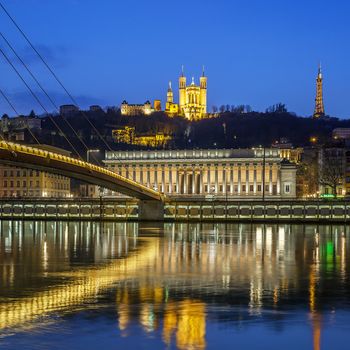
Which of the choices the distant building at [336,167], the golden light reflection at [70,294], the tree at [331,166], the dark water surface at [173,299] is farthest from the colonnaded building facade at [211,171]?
the golden light reflection at [70,294]

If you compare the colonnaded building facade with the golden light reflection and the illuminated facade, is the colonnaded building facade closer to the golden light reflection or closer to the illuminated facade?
the illuminated facade

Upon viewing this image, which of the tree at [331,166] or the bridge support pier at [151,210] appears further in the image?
the tree at [331,166]

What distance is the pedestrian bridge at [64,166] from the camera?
50156 millimetres

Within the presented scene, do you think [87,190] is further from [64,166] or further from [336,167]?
[64,166]

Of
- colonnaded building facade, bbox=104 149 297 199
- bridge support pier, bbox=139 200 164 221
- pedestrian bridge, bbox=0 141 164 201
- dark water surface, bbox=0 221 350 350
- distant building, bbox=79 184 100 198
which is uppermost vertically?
colonnaded building facade, bbox=104 149 297 199

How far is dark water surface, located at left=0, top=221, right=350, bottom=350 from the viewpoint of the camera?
15898 millimetres

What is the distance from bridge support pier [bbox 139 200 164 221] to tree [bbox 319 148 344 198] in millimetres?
69366

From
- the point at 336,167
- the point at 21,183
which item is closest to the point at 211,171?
the point at 336,167

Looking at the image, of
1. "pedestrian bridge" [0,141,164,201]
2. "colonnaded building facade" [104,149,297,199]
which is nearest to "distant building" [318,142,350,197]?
"colonnaded building facade" [104,149,297,199]

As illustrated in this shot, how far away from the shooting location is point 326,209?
8519 cm

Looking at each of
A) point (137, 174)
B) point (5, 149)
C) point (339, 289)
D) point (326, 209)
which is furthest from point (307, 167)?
point (339, 289)

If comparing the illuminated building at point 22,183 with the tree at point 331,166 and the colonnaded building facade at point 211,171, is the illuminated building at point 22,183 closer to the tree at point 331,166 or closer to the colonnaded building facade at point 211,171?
the colonnaded building facade at point 211,171

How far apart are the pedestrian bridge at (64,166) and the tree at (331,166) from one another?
242 ft

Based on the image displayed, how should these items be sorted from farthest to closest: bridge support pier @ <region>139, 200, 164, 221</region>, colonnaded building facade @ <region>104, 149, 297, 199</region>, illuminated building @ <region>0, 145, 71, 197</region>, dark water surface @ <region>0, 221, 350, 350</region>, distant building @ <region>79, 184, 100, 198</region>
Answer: distant building @ <region>79, 184, 100, 198</region>, colonnaded building facade @ <region>104, 149, 297, 199</region>, illuminated building @ <region>0, 145, 71, 197</region>, bridge support pier @ <region>139, 200, 164, 221</region>, dark water surface @ <region>0, 221, 350, 350</region>
